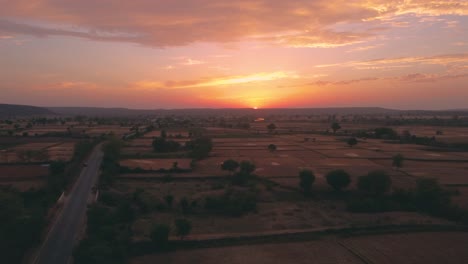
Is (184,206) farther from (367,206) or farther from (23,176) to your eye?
(23,176)

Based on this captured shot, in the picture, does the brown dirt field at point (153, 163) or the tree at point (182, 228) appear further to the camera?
the brown dirt field at point (153, 163)

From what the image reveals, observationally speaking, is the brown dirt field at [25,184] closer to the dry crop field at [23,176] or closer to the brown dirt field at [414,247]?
the dry crop field at [23,176]

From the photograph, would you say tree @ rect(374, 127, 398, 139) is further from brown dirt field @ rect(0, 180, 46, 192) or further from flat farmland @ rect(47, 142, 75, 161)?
brown dirt field @ rect(0, 180, 46, 192)

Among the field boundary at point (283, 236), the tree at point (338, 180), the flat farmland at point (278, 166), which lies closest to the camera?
the field boundary at point (283, 236)

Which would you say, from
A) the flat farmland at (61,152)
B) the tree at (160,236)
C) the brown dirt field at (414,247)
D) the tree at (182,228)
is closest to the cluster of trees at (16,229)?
the tree at (160,236)

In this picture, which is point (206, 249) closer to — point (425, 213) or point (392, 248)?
point (392, 248)

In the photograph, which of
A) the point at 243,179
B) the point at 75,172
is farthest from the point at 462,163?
the point at 75,172

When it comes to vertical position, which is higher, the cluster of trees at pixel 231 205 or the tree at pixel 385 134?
the tree at pixel 385 134
